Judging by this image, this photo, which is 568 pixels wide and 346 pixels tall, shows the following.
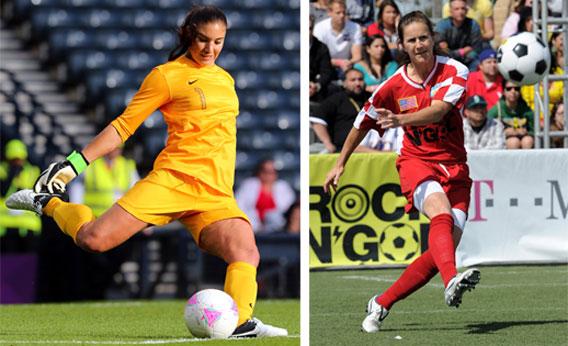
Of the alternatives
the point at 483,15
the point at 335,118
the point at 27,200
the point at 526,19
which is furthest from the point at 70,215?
the point at 526,19

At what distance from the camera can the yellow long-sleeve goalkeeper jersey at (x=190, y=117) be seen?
6.66 m

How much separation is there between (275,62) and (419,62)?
9.70m

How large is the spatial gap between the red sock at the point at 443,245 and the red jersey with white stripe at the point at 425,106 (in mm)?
429

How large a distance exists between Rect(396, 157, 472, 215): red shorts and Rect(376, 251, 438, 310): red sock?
0.36m

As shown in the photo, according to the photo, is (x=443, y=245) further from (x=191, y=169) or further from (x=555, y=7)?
(x=555, y=7)

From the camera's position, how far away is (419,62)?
706 cm

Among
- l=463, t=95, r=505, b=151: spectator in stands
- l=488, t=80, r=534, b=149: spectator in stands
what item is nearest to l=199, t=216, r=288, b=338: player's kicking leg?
l=463, t=95, r=505, b=151: spectator in stands

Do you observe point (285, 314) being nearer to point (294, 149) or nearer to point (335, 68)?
point (335, 68)

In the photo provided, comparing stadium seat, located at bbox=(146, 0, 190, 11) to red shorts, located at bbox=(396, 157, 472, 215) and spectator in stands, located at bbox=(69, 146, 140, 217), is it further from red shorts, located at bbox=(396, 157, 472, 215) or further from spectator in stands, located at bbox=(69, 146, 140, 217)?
red shorts, located at bbox=(396, 157, 472, 215)

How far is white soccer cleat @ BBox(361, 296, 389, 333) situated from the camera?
6.93m

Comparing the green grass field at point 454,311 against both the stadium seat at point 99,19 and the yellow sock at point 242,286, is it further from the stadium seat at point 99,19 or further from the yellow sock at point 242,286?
the stadium seat at point 99,19

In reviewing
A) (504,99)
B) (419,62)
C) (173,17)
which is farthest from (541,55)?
(173,17)

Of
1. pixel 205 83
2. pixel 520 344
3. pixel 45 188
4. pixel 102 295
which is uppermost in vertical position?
pixel 205 83

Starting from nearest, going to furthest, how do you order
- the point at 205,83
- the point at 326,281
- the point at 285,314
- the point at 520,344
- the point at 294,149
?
the point at 520,344, the point at 205,83, the point at 285,314, the point at 326,281, the point at 294,149
